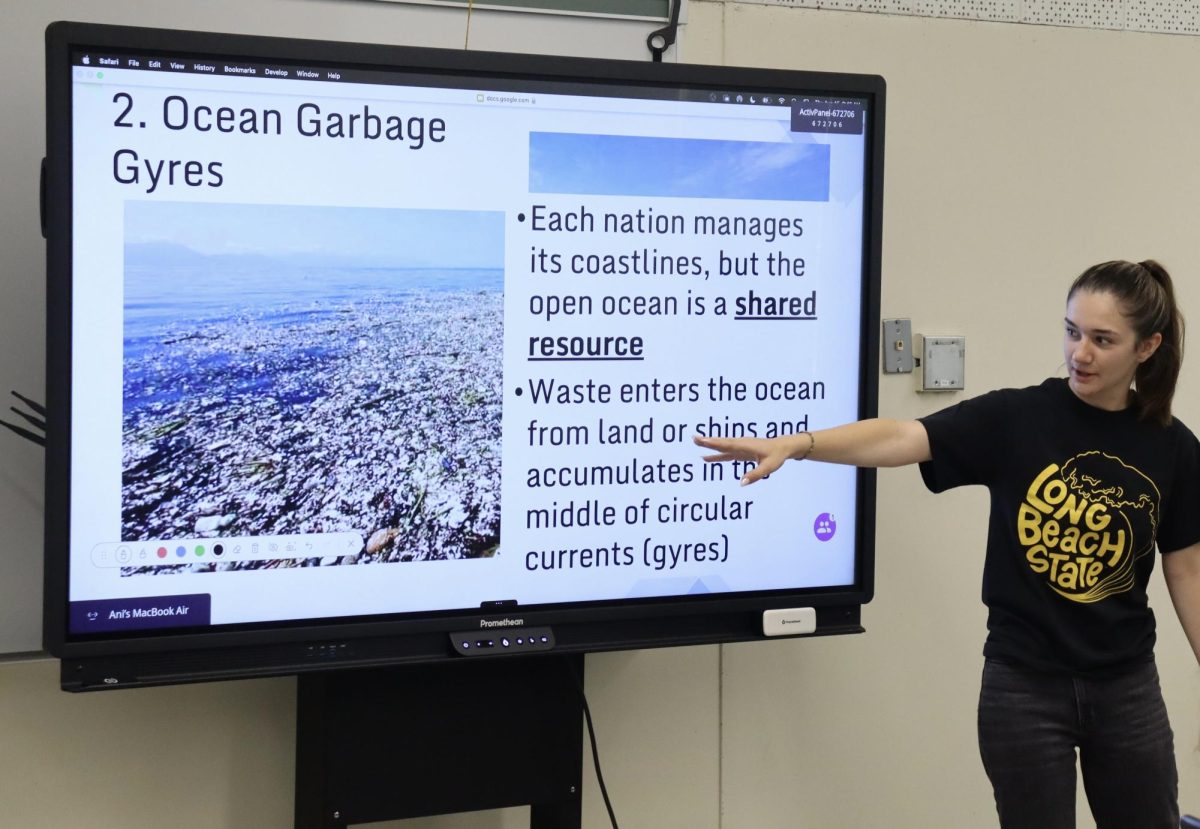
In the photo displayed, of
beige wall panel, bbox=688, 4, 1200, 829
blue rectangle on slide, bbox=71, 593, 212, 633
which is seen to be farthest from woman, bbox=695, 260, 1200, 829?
blue rectangle on slide, bbox=71, 593, 212, 633

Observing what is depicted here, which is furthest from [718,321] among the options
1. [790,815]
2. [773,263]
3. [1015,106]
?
[790,815]

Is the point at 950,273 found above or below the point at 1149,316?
above

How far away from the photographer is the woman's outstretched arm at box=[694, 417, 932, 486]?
1622 mm

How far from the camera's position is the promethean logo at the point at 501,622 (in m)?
1.93

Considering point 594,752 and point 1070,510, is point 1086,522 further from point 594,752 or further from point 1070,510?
point 594,752

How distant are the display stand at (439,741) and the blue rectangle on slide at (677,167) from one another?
0.89 meters

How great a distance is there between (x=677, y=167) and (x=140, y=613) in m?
1.23

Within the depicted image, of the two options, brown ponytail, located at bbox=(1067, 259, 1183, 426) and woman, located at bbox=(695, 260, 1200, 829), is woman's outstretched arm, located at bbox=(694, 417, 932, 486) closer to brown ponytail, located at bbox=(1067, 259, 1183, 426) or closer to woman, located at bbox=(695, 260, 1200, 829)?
woman, located at bbox=(695, 260, 1200, 829)

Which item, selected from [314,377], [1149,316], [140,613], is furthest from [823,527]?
[140,613]

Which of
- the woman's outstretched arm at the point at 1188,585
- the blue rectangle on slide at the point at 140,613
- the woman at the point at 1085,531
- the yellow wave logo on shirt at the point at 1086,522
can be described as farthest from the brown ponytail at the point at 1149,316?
the blue rectangle on slide at the point at 140,613

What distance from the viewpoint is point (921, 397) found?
2512 millimetres

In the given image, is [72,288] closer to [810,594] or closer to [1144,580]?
[810,594]

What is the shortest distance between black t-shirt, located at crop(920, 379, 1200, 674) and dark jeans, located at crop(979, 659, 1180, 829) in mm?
45

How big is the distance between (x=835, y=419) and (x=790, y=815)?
0.99 m
